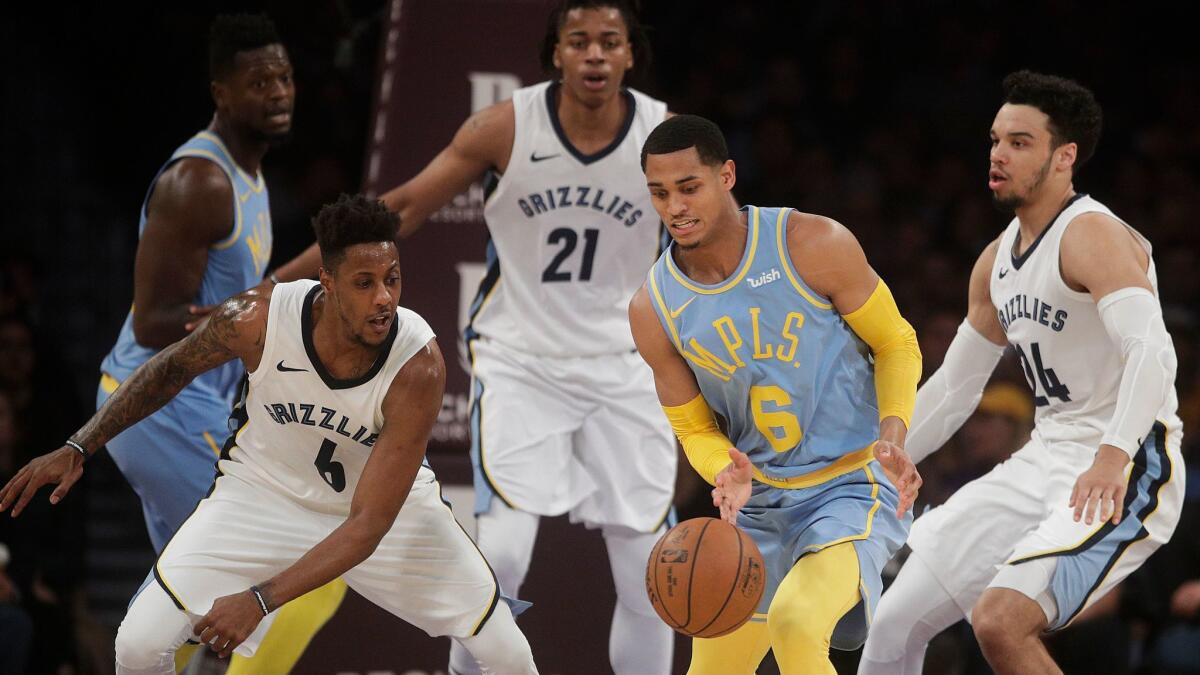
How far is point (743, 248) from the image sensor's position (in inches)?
173

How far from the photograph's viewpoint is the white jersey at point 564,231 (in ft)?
17.3

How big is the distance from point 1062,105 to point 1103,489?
126 centimetres

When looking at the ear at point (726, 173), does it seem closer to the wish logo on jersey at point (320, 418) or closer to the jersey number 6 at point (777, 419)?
the jersey number 6 at point (777, 419)

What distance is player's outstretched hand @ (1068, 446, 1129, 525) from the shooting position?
4.19 m

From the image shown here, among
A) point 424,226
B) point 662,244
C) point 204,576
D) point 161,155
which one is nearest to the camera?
point 204,576

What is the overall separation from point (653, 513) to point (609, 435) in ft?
1.02

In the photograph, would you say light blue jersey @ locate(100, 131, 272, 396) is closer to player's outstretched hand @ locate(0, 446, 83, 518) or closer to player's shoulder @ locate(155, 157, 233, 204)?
player's shoulder @ locate(155, 157, 233, 204)

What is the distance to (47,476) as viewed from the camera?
4355mm

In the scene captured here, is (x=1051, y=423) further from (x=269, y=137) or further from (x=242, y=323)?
(x=269, y=137)

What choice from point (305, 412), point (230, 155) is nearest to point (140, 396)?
point (305, 412)

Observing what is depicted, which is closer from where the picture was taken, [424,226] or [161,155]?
[424,226]

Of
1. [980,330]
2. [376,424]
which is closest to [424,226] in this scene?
[376,424]

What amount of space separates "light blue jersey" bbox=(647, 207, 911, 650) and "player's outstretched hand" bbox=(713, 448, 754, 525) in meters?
0.29

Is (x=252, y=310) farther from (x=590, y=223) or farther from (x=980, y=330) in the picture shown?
(x=980, y=330)
